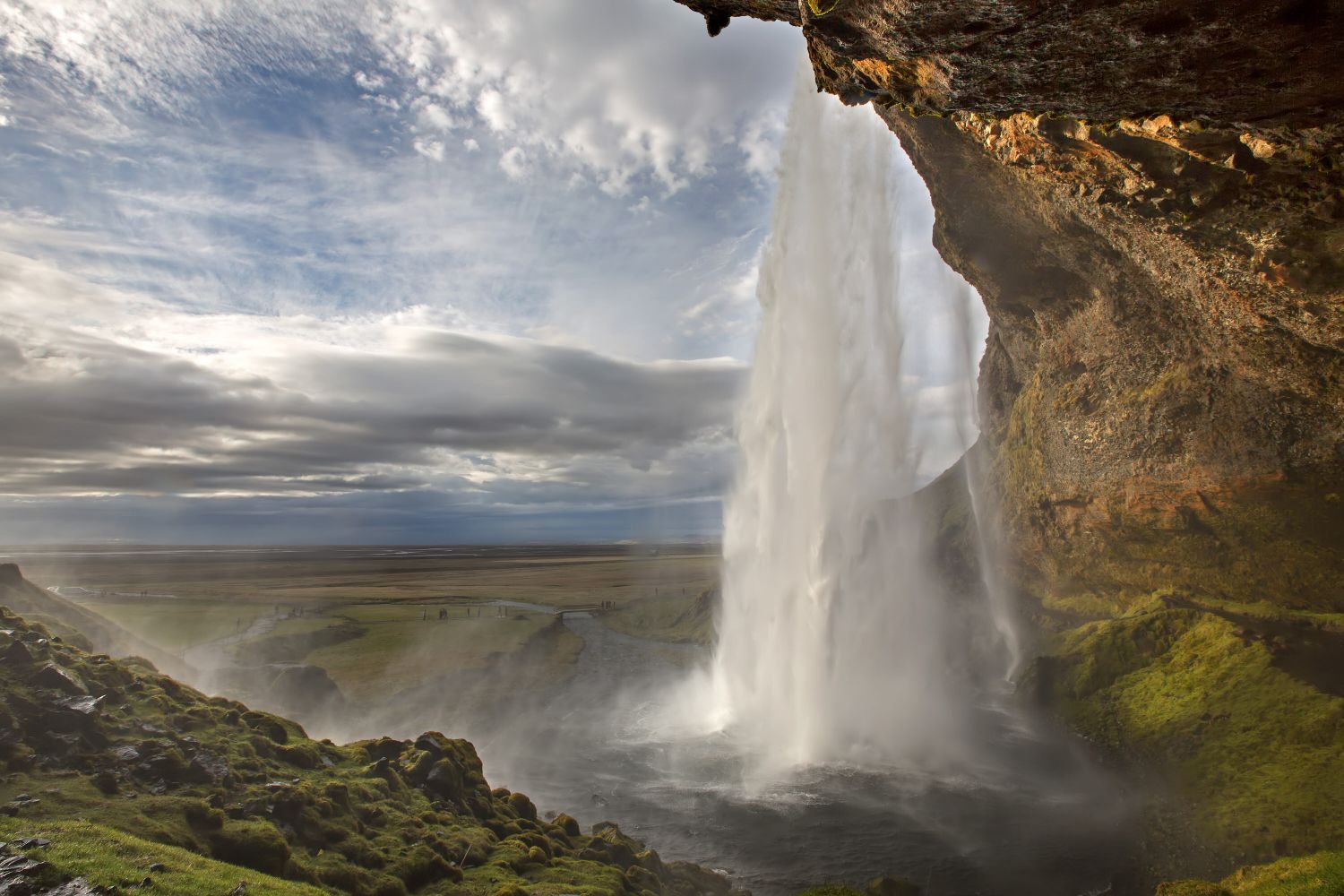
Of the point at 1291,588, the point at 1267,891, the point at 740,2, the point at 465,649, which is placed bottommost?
the point at 465,649

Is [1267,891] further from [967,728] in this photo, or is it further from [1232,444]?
[1232,444]

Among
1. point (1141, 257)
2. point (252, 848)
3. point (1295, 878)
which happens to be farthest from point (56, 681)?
point (1141, 257)

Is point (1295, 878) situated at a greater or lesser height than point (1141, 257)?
lesser

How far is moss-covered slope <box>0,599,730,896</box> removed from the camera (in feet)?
44.0

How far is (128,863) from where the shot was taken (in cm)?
1185

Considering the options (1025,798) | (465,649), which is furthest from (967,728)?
(465,649)

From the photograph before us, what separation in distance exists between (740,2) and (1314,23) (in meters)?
6.34

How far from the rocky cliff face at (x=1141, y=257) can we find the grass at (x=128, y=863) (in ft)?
57.5

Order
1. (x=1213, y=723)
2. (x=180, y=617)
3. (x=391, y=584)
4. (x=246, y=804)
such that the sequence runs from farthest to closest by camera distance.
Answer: (x=391, y=584)
(x=180, y=617)
(x=1213, y=723)
(x=246, y=804)

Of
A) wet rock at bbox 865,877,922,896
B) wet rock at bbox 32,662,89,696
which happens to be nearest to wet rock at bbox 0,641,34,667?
wet rock at bbox 32,662,89,696

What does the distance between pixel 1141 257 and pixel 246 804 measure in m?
33.7

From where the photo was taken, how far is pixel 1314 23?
574 centimetres

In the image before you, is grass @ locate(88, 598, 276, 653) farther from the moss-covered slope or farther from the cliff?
the cliff

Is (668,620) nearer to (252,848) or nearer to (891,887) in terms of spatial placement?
(891,887)
